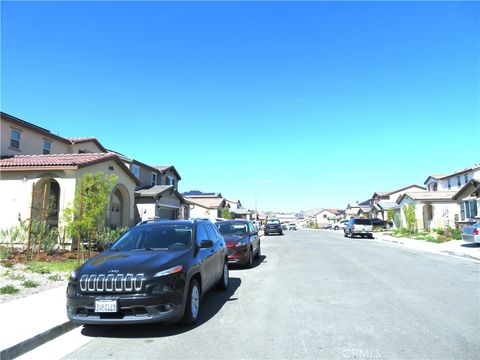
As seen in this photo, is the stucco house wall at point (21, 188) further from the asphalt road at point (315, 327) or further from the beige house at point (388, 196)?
the beige house at point (388, 196)

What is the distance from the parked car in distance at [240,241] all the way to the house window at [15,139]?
13.5 metres

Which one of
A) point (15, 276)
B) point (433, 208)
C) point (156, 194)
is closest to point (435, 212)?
point (433, 208)

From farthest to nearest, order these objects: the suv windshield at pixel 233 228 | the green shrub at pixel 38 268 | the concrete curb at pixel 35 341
A: the suv windshield at pixel 233 228 → the green shrub at pixel 38 268 → the concrete curb at pixel 35 341

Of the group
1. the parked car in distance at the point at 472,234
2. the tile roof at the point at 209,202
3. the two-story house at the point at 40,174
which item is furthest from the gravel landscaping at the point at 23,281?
the tile roof at the point at 209,202

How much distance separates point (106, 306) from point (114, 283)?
0.32 meters

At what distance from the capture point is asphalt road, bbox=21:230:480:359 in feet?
15.7

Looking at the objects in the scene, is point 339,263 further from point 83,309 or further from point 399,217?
point 399,217

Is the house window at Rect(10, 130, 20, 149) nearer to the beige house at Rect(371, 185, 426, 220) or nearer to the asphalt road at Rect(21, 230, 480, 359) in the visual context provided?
the asphalt road at Rect(21, 230, 480, 359)

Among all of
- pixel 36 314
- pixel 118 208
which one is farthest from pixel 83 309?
pixel 118 208

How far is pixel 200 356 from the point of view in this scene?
466 centimetres

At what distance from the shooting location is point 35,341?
5160 mm

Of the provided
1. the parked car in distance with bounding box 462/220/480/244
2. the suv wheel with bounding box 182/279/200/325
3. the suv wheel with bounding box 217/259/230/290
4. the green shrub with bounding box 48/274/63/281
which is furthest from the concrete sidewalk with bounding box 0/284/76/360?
the parked car in distance with bounding box 462/220/480/244

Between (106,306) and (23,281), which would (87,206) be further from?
(106,306)

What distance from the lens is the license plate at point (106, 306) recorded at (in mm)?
5195
